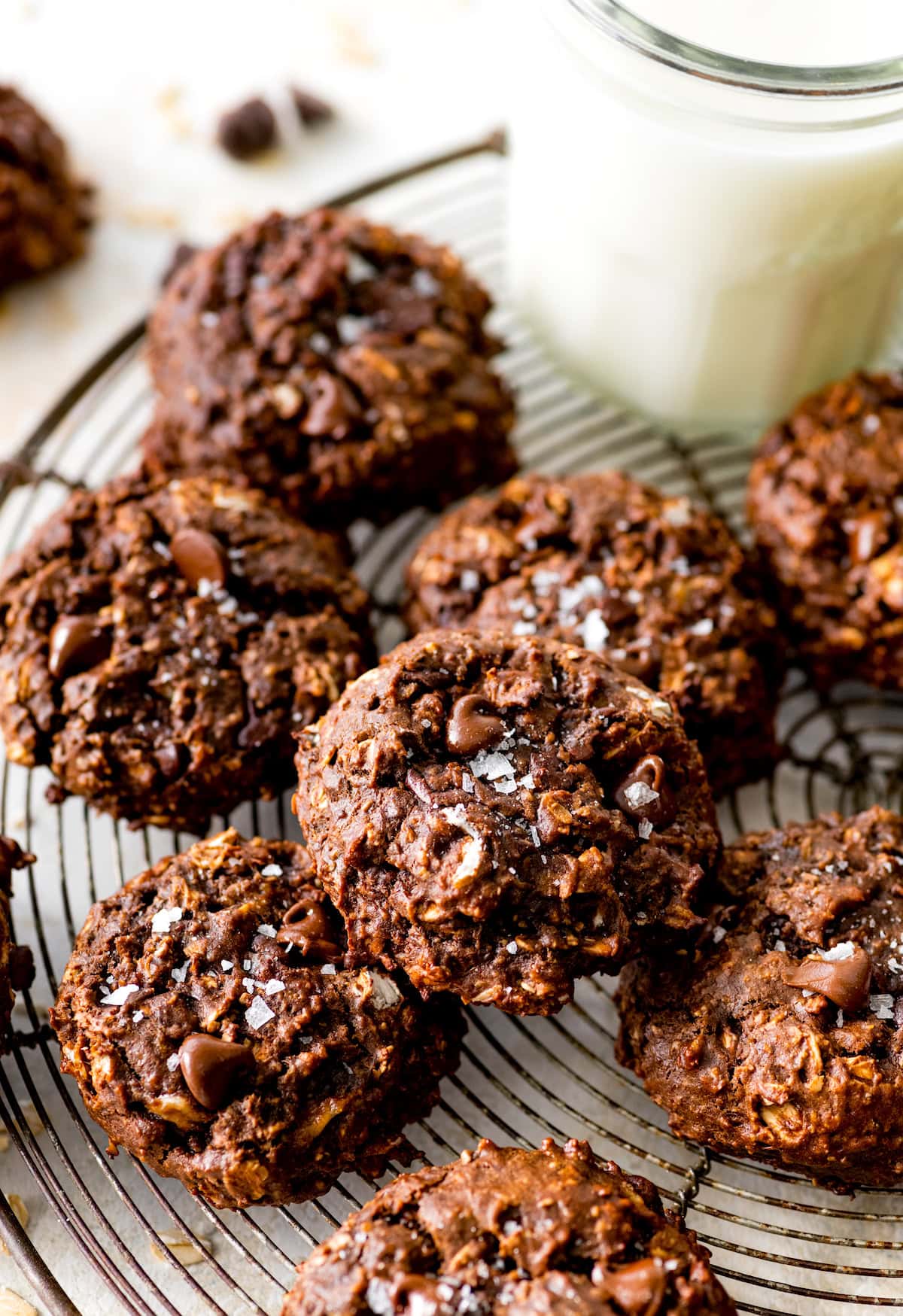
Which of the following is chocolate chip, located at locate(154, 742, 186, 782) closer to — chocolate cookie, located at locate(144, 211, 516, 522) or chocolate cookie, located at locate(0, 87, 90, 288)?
chocolate cookie, located at locate(144, 211, 516, 522)

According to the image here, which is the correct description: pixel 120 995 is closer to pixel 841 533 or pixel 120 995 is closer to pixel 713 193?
pixel 841 533

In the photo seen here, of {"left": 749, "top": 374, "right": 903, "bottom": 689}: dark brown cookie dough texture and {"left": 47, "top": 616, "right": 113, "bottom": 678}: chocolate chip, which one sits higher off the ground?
{"left": 47, "top": 616, "right": 113, "bottom": 678}: chocolate chip

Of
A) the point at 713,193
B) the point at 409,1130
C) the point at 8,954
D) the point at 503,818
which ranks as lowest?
the point at 409,1130

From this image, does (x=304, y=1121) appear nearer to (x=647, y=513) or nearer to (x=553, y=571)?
(x=553, y=571)

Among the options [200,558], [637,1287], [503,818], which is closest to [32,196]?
[200,558]

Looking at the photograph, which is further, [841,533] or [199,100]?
[199,100]

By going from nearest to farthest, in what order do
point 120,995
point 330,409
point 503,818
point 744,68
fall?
point 503,818, point 120,995, point 744,68, point 330,409

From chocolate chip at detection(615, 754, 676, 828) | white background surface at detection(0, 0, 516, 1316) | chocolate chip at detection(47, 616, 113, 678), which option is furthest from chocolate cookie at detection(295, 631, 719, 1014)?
white background surface at detection(0, 0, 516, 1316)
